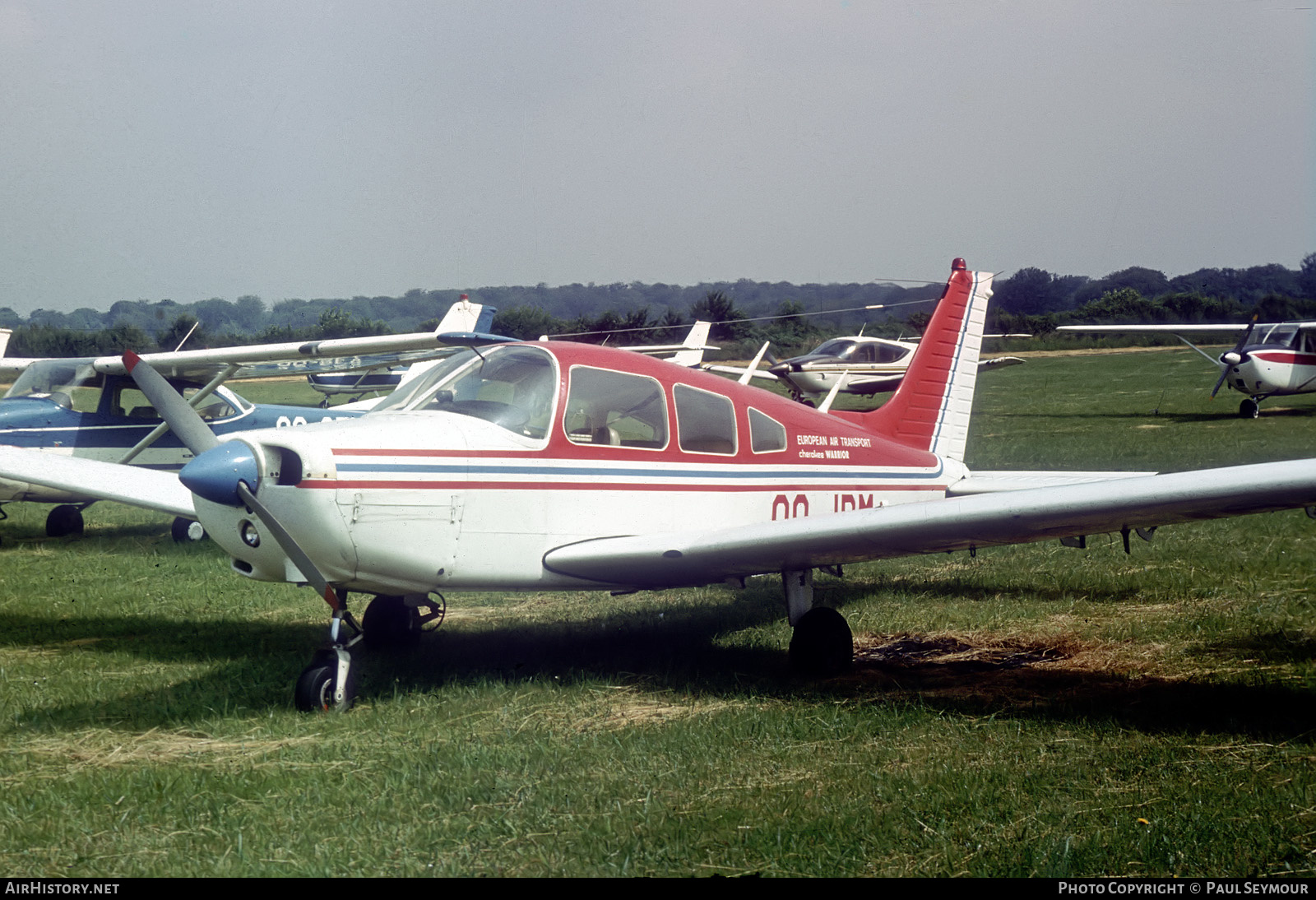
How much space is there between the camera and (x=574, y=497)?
5.92m

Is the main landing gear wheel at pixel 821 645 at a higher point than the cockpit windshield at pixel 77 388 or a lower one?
lower

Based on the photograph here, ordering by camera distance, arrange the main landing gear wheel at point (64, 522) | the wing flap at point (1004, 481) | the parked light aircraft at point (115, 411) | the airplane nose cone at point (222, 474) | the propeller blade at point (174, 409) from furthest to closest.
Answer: the main landing gear wheel at point (64, 522) < the parked light aircraft at point (115, 411) < the wing flap at point (1004, 481) < the propeller blade at point (174, 409) < the airplane nose cone at point (222, 474)

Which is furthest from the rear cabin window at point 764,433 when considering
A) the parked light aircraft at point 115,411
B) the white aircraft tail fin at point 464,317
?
the white aircraft tail fin at point 464,317

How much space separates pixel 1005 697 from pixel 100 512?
13513 mm

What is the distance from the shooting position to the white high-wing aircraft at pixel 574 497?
4.98 m

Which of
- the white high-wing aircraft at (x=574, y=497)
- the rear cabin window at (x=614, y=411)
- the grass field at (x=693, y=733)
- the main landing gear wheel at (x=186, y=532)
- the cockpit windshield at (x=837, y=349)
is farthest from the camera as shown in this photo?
the cockpit windshield at (x=837, y=349)

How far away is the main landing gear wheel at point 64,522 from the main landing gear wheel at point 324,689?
9067mm

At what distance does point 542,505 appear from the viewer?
19.0 ft

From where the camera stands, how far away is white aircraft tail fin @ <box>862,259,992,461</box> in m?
8.44

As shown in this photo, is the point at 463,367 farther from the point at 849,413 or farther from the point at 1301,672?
the point at 1301,672

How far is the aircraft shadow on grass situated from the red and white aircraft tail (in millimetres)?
1736

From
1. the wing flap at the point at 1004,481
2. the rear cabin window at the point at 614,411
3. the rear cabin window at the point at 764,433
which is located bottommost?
the wing flap at the point at 1004,481

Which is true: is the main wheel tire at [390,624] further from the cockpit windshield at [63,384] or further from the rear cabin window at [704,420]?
the cockpit windshield at [63,384]

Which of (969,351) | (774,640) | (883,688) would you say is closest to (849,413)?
(969,351)
